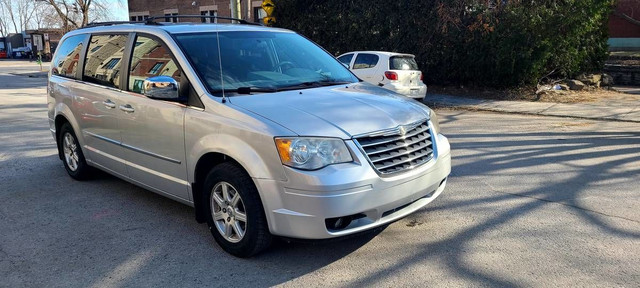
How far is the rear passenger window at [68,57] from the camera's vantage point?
602 centimetres

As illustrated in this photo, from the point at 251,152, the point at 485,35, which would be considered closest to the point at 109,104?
the point at 251,152

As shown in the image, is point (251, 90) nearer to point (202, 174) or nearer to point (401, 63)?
point (202, 174)

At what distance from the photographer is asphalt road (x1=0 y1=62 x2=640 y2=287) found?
3641mm

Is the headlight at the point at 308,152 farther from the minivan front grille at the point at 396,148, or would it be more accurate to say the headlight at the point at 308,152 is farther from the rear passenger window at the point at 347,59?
the rear passenger window at the point at 347,59

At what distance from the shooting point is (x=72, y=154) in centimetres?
623

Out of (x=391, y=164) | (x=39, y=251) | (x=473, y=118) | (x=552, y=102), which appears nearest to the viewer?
(x=391, y=164)

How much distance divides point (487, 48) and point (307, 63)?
13003mm

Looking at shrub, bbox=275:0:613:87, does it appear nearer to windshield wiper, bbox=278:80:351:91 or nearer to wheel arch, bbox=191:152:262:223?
windshield wiper, bbox=278:80:351:91

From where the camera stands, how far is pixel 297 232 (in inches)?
139

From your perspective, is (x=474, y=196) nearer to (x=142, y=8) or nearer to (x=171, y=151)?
(x=171, y=151)

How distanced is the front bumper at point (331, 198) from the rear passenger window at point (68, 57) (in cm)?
363

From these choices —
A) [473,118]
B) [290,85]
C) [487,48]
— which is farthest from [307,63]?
[487,48]

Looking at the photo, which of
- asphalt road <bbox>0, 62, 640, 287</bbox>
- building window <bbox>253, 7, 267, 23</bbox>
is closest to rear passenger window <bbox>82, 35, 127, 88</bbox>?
asphalt road <bbox>0, 62, 640, 287</bbox>

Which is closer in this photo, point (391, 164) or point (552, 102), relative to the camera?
point (391, 164)
